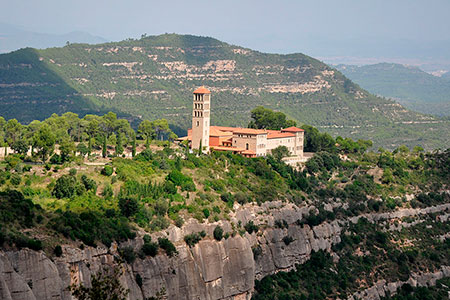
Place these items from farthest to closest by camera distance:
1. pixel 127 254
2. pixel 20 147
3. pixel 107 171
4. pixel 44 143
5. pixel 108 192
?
pixel 20 147 → pixel 44 143 → pixel 107 171 → pixel 108 192 → pixel 127 254

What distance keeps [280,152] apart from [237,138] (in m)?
5.18

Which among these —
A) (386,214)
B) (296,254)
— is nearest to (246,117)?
(386,214)

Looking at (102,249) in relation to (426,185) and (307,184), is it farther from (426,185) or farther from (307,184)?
(426,185)

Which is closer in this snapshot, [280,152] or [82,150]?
[82,150]

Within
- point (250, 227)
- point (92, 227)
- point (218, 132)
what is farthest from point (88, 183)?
point (218, 132)

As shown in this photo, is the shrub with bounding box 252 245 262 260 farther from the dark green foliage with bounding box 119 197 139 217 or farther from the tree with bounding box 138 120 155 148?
the tree with bounding box 138 120 155 148

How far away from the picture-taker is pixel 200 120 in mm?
87688

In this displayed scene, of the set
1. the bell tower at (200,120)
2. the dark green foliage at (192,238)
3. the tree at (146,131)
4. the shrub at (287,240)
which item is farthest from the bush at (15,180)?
the tree at (146,131)

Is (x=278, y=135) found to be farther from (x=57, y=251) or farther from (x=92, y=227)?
(x=57, y=251)

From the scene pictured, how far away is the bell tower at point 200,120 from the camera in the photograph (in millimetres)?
87250

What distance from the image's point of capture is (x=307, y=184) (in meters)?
85.8

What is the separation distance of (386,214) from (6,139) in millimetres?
42220

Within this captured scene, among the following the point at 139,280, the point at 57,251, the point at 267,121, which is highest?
the point at 267,121

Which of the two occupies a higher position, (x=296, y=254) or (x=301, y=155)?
(x=301, y=155)
